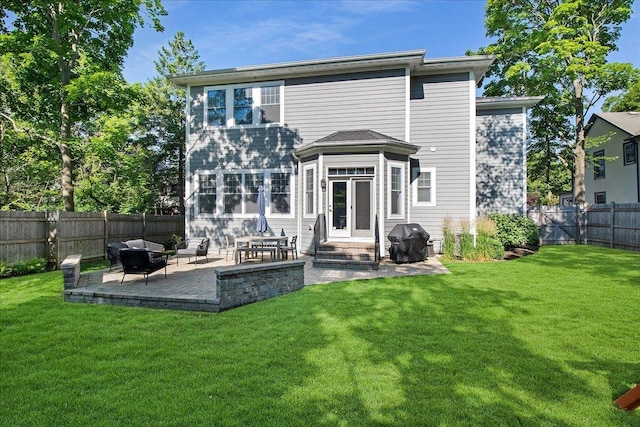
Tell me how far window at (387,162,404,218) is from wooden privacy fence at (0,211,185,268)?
32.4 feet

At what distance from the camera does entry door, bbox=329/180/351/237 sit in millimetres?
11281

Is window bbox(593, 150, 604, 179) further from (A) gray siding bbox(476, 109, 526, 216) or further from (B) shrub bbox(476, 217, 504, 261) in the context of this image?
(B) shrub bbox(476, 217, 504, 261)

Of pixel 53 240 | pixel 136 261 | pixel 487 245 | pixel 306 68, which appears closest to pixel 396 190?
pixel 487 245

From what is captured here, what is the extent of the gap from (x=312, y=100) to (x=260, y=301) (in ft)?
29.0

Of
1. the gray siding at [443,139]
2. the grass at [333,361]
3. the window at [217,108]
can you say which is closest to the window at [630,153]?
the gray siding at [443,139]

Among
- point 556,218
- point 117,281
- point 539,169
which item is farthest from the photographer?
point 539,169

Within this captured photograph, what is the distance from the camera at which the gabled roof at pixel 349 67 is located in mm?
11789

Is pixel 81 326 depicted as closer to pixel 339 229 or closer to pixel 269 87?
pixel 339 229

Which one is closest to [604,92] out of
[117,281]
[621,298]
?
[621,298]

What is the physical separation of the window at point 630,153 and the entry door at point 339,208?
755 inches

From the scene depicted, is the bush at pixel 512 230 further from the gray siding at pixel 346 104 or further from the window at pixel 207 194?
the window at pixel 207 194

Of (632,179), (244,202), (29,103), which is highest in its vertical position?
(29,103)

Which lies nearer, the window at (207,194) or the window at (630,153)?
the window at (207,194)

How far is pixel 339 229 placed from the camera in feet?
37.3
